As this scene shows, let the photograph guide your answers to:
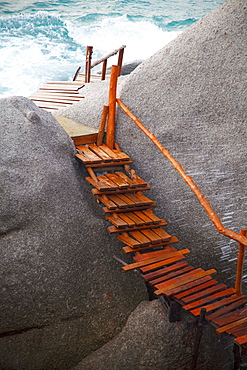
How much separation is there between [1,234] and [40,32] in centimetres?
2360

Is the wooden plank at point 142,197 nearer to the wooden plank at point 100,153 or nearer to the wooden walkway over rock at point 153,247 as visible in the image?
the wooden walkway over rock at point 153,247

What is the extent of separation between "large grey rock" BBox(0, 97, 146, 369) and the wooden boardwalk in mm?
294

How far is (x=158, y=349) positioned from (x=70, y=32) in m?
26.1

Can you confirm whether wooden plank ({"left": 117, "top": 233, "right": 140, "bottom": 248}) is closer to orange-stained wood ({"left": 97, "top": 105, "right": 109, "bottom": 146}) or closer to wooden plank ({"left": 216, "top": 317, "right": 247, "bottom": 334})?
wooden plank ({"left": 216, "top": 317, "right": 247, "bottom": 334})

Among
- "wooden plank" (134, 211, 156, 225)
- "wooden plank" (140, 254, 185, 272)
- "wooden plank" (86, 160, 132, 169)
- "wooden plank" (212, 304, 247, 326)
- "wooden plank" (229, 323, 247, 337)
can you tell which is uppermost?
"wooden plank" (86, 160, 132, 169)

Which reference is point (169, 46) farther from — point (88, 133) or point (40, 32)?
point (40, 32)

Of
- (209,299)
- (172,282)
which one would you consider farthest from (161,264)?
(209,299)

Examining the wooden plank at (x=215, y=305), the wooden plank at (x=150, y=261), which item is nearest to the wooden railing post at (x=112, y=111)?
the wooden plank at (x=150, y=261)

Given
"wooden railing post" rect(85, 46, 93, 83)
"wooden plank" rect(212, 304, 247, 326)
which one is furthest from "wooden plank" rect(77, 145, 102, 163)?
"wooden railing post" rect(85, 46, 93, 83)

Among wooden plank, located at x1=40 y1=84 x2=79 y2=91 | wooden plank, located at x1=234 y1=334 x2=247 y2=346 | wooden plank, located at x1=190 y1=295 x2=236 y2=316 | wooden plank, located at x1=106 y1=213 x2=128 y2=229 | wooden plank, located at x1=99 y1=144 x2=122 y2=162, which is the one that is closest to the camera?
wooden plank, located at x1=234 y1=334 x2=247 y2=346

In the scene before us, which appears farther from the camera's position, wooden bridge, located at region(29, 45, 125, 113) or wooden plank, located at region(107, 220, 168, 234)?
wooden bridge, located at region(29, 45, 125, 113)

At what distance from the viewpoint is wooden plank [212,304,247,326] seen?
4062 millimetres

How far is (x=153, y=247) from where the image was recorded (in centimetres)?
522

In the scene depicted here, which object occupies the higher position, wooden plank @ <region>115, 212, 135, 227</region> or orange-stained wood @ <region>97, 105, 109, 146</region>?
orange-stained wood @ <region>97, 105, 109, 146</region>
